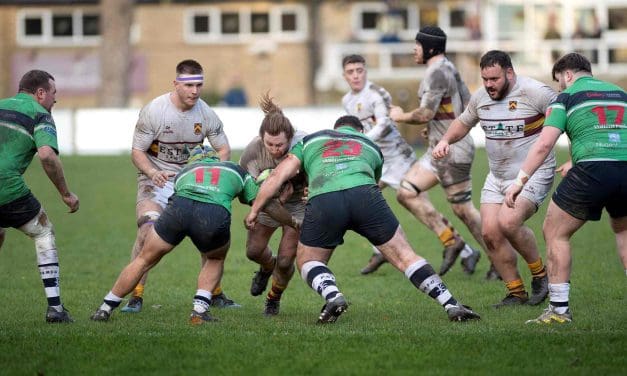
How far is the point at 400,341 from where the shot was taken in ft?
28.9

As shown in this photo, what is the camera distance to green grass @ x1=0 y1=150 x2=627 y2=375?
8164mm

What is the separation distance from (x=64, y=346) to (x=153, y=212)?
8.30 ft

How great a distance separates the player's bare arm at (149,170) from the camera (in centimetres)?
1091

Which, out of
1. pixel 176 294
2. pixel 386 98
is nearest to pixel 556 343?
pixel 176 294

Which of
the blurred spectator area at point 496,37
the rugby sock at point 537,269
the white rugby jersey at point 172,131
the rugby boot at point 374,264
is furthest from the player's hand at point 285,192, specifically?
the blurred spectator area at point 496,37

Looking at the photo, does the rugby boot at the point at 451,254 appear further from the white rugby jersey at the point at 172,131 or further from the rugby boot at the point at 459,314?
the rugby boot at the point at 459,314

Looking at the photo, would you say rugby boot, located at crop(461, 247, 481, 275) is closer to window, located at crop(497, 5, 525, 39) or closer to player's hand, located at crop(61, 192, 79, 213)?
player's hand, located at crop(61, 192, 79, 213)

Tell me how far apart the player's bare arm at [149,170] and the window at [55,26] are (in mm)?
37507

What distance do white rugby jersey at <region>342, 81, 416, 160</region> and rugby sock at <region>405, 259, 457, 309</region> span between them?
4617 millimetres

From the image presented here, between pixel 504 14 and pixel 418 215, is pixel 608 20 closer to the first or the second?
pixel 504 14

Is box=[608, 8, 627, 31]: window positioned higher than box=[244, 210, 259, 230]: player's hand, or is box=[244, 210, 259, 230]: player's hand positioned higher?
box=[608, 8, 627, 31]: window

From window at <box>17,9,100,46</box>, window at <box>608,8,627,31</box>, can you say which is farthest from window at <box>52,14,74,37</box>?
window at <box>608,8,627,31</box>

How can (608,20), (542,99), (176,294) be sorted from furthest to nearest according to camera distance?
(608,20) → (176,294) → (542,99)

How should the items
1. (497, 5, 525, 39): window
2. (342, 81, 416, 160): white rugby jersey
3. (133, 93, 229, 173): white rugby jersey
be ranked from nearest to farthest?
1. (133, 93, 229, 173): white rugby jersey
2. (342, 81, 416, 160): white rugby jersey
3. (497, 5, 525, 39): window
